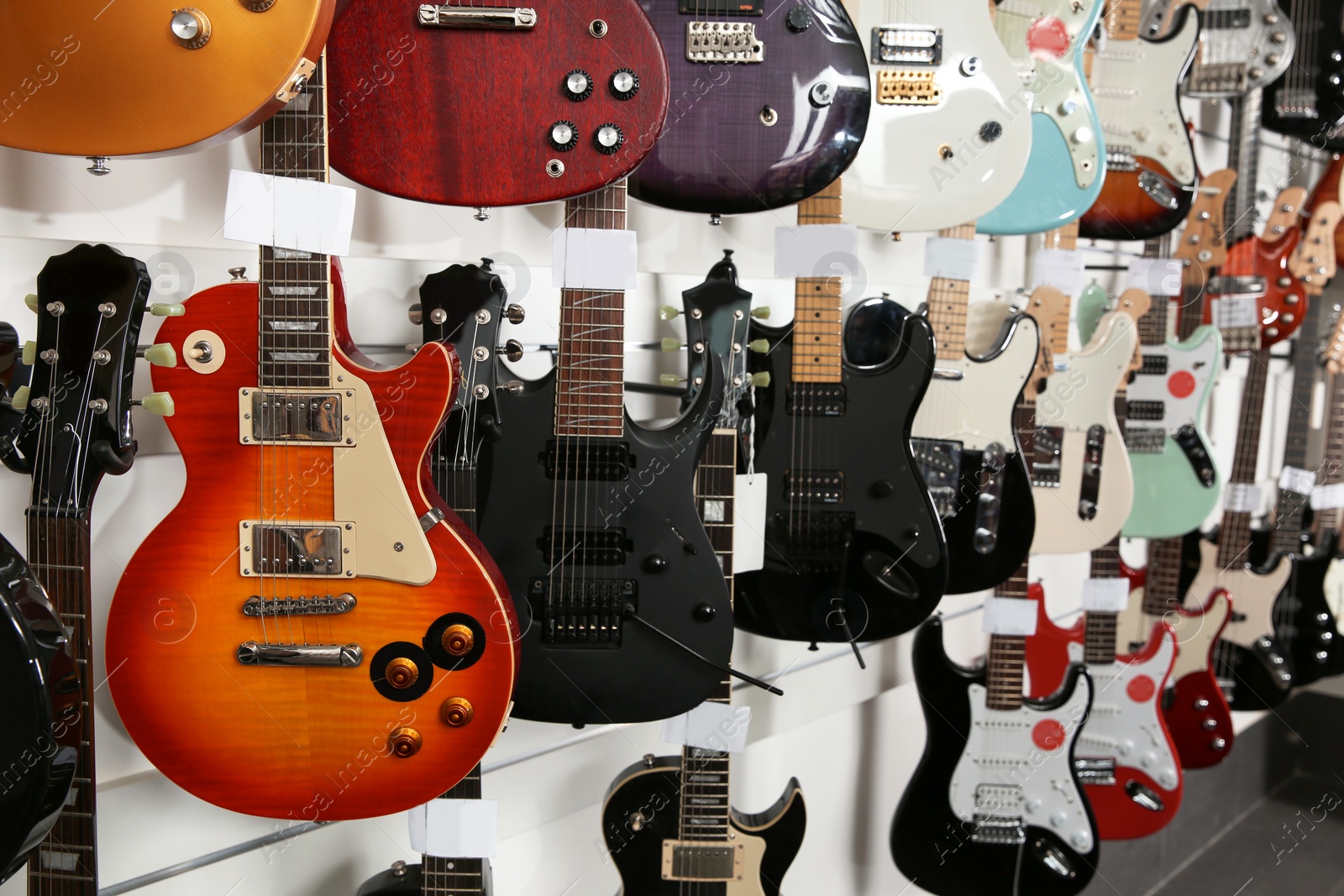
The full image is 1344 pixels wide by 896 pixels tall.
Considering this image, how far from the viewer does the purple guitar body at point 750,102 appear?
1364 mm

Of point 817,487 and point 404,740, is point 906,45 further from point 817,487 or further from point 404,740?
point 404,740

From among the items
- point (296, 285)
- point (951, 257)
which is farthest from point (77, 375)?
point (951, 257)

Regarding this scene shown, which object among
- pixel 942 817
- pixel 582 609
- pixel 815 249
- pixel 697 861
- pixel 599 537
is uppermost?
pixel 815 249

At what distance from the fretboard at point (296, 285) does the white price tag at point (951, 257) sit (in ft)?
3.88

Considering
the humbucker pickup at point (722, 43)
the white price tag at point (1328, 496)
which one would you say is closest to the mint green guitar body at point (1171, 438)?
the white price tag at point (1328, 496)

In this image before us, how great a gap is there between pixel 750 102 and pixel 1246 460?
237 centimetres

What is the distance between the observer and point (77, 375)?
1.03 metres

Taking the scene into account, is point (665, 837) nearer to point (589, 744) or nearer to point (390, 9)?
point (589, 744)

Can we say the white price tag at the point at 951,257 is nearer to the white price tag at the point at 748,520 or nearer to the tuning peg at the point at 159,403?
the white price tag at the point at 748,520

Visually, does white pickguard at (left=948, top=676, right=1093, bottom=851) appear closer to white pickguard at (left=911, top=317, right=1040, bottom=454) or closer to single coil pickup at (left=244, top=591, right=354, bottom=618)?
white pickguard at (left=911, top=317, right=1040, bottom=454)

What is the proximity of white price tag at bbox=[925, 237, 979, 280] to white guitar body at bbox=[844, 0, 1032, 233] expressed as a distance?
18 centimetres

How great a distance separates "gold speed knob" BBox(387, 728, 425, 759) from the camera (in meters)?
1.11

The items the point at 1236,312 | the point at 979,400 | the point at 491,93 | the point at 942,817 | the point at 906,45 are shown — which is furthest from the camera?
the point at 1236,312

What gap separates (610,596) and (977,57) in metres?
1.15
